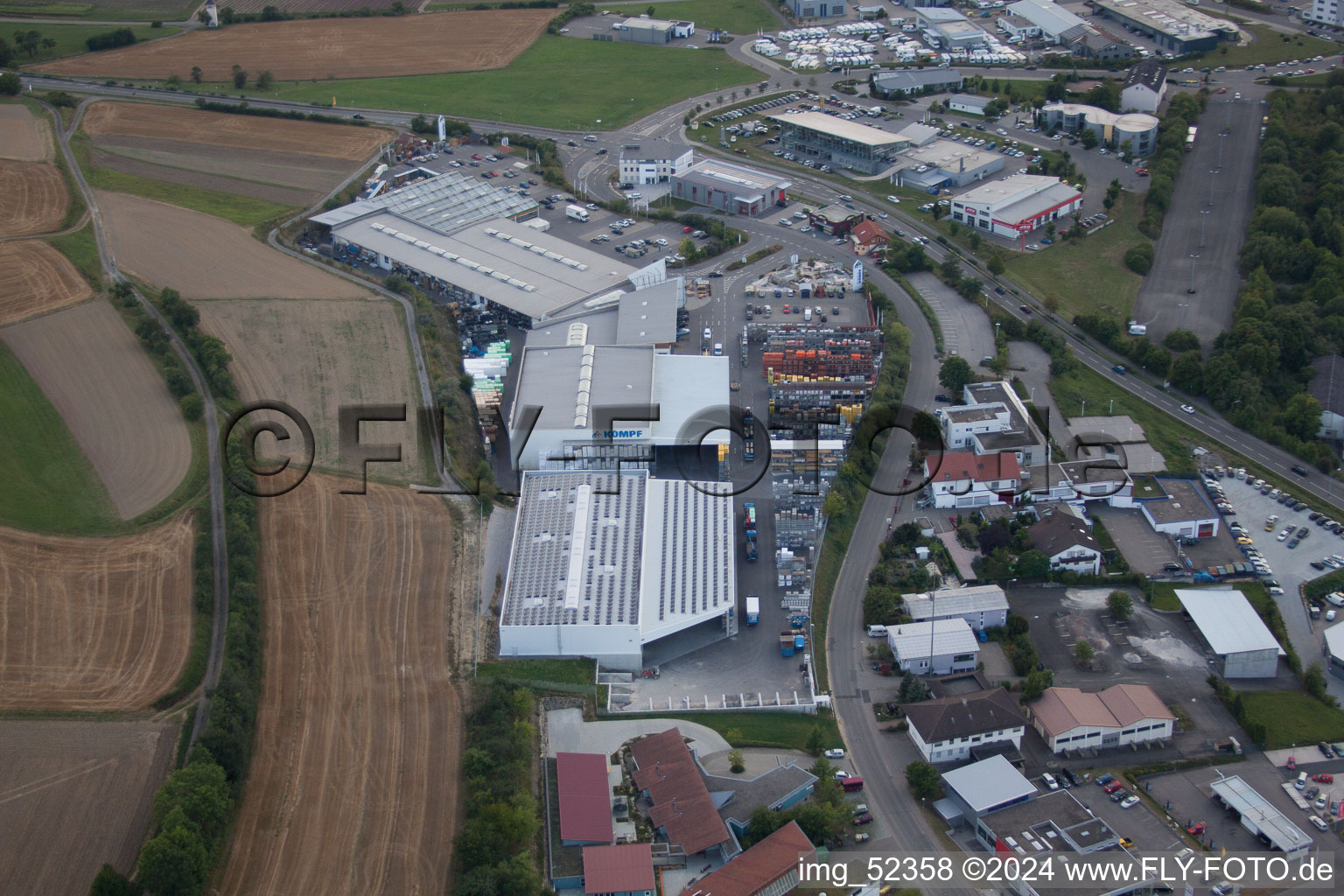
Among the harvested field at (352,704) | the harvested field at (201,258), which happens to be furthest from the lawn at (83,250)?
the harvested field at (352,704)

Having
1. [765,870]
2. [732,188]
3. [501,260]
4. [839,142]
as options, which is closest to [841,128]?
[839,142]

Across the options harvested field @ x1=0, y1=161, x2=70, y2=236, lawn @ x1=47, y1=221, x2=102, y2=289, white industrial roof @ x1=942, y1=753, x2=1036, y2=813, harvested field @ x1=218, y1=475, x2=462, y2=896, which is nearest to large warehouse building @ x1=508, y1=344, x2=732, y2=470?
harvested field @ x1=218, y1=475, x2=462, y2=896

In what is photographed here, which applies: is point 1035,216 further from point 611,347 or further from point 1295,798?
point 1295,798

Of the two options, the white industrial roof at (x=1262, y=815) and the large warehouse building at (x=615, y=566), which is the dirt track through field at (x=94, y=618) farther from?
the white industrial roof at (x=1262, y=815)

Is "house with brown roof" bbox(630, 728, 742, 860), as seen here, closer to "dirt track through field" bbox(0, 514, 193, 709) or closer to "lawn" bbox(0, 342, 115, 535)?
"dirt track through field" bbox(0, 514, 193, 709)

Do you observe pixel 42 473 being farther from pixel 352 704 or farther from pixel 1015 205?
pixel 1015 205
